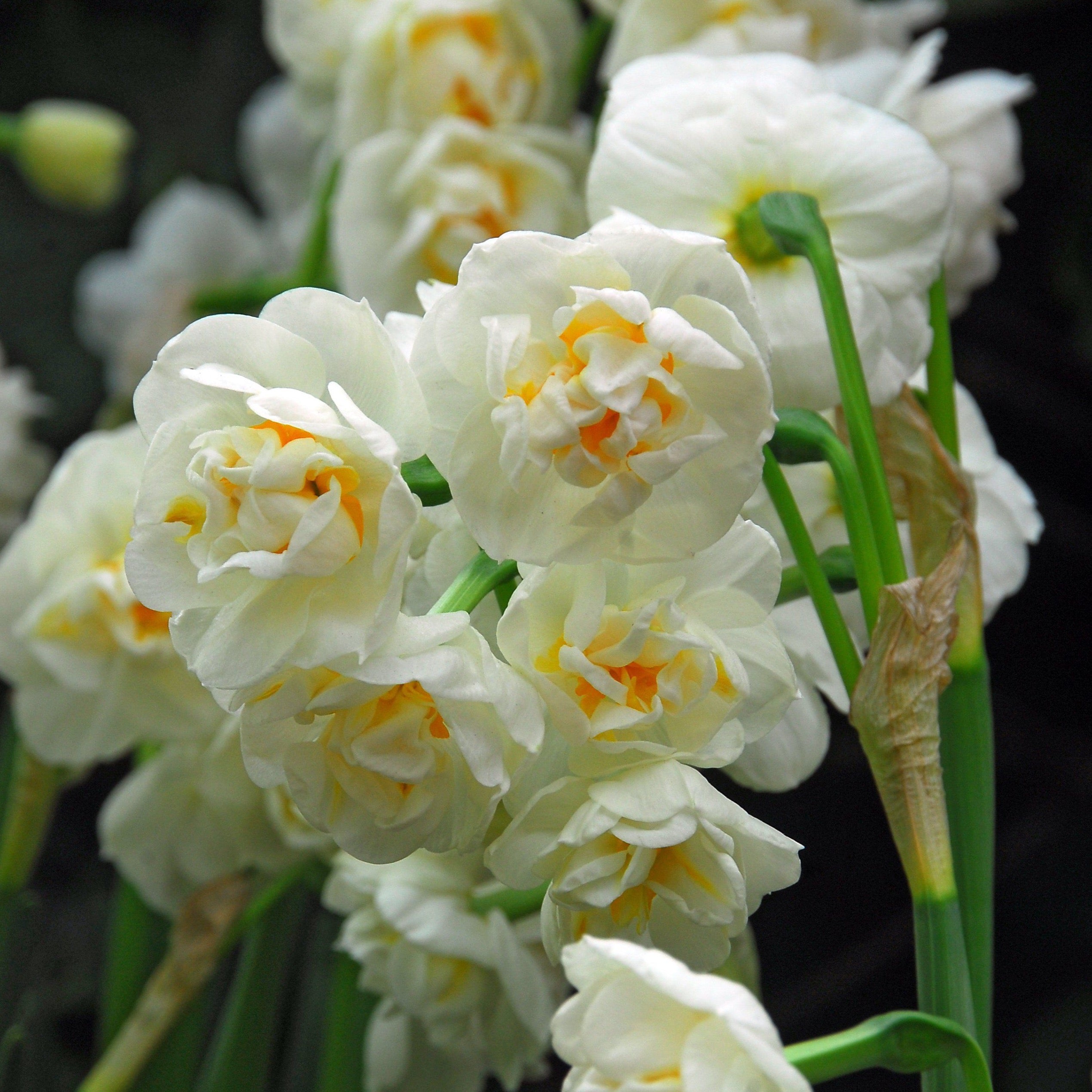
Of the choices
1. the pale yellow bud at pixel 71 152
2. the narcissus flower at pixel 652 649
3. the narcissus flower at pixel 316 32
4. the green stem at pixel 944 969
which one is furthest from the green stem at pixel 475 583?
the pale yellow bud at pixel 71 152

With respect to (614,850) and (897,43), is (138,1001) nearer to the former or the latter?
(614,850)

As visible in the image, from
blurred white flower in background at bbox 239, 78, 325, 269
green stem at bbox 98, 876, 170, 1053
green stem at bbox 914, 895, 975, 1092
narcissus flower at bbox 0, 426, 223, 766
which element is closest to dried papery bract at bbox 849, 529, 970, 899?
green stem at bbox 914, 895, 975, 1092

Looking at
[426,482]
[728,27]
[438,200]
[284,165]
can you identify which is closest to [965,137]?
[728,27]

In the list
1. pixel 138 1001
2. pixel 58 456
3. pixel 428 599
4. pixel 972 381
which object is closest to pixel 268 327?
pixel 428 599

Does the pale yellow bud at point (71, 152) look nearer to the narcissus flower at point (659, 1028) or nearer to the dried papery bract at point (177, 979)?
the dried papery bract at point (177, 979)

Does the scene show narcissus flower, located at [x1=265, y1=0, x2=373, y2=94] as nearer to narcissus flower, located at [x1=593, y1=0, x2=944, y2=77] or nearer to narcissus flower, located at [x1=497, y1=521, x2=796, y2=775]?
narcissus flower, located at [x1=593, y1=0, x2=944, y2=77]
